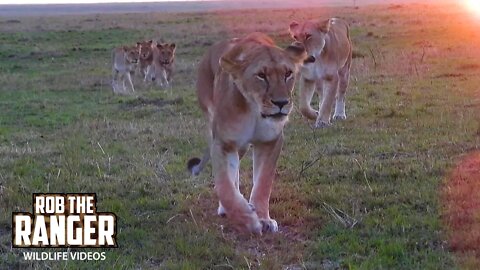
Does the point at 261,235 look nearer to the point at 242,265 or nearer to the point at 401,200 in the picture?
the point at 242,265

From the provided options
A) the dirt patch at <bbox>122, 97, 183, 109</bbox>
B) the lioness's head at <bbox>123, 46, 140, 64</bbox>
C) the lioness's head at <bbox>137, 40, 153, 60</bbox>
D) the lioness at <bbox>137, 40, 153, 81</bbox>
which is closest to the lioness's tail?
the dirt patch at <bbox>122, 97, 183, 109</bbox>

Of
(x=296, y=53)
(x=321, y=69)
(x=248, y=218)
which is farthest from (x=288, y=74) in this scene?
(x=321, y=69)

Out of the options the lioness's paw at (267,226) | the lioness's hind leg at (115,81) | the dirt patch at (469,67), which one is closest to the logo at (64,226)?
the lioness's paw at (267,226)

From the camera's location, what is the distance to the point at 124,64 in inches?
687

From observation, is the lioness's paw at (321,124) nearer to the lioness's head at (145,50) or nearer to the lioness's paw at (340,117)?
the lioness's paw at (340,117)

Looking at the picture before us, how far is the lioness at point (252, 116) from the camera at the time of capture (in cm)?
433

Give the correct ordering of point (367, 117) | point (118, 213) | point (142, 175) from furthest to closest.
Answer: point (367, 117)
point (142, 175)
point (118, 213)

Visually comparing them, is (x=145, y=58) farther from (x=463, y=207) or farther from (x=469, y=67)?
(x=463, y=207)

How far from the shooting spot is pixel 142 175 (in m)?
6.45

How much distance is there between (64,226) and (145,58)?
14.3 meters

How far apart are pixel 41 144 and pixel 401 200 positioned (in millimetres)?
4612

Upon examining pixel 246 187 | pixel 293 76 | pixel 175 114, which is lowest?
pixel 175 114

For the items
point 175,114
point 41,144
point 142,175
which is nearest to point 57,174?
point 142,175

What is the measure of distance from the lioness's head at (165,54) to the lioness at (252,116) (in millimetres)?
12649
